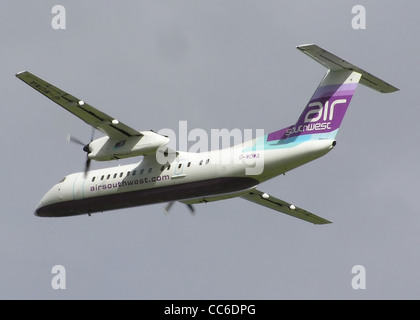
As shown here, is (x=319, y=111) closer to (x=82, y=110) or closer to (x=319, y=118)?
(x=319, y=118)

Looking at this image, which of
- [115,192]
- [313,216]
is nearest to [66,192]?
[115,192]

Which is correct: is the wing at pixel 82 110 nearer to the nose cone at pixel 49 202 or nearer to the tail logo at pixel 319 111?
the nose cone at pixel 49 202

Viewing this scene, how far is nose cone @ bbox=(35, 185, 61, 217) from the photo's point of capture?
52750 millimetres

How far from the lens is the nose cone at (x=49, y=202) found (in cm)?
5275

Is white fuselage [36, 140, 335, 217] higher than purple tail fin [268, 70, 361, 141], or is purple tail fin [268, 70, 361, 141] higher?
purple tail fin [268, 70, 361, 141]

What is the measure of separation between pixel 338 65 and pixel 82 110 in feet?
35.7

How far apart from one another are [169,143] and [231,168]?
11.9 feet

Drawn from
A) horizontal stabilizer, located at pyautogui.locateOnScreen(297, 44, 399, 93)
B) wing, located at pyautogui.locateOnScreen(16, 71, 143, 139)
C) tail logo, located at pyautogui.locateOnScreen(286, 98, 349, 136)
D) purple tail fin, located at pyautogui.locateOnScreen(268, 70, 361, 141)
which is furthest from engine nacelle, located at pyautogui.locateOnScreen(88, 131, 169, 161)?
horizontal stabilizer, located at pyautogui.locateOnScreen(297, 44, 399, 93)

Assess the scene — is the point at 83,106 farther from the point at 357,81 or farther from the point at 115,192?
the point at 357,81

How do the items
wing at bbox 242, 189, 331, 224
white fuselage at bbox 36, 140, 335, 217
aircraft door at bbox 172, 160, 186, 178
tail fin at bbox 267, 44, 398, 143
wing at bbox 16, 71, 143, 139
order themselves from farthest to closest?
1. wing at bbox 242, 189, 331, 224
2. aircraft door at bbox 172, 160, 186, 178
3. wing at bbox 16, 71, 143, 139
4. white fuselage at bbox 36, 140, 335, 217
5. tail fin at bbox 267, 44, 398, 143

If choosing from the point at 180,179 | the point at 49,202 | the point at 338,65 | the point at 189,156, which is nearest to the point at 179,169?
the point at 180,179

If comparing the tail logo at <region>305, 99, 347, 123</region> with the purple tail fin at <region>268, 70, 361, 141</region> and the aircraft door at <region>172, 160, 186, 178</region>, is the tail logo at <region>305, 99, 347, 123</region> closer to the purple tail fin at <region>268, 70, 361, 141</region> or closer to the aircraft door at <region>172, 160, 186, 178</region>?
the purple tail fin at <region>268, 70, 361, 141</region>

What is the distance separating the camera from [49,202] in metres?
53.1

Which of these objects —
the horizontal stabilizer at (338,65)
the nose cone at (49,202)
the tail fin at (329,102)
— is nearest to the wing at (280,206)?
the tail fin at (329,102)
